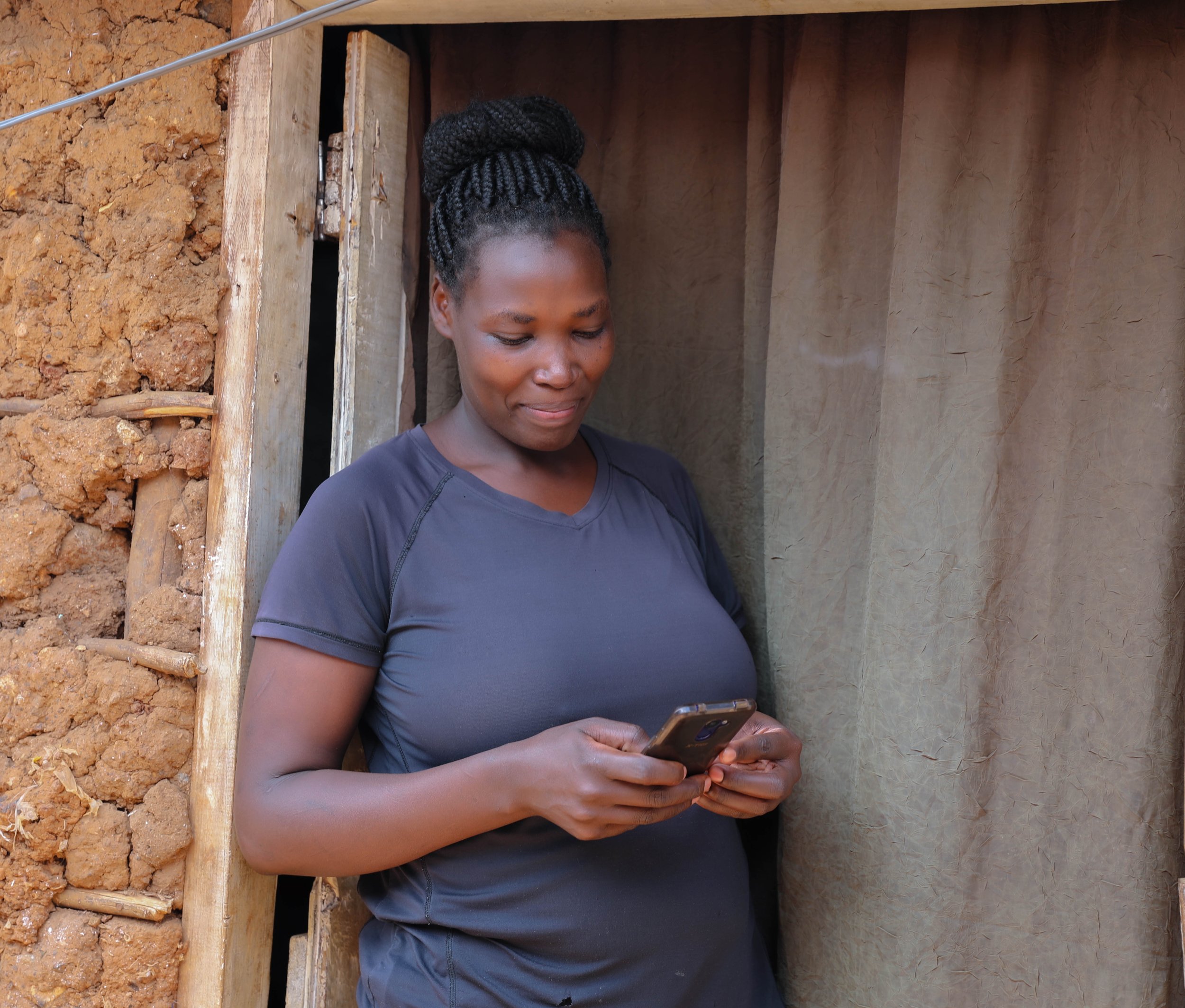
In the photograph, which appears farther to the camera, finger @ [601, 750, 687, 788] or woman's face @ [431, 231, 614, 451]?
woman's face @ [431, 231, 614, 451]

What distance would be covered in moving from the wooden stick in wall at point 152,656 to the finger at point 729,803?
869 millimetres

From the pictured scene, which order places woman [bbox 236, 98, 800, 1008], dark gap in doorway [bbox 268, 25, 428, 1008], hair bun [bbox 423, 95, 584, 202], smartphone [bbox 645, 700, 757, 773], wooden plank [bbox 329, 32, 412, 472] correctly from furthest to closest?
1. dark gap in doorway [bbox 268, 25, 428, 1008]
2. wooden plank [bbox 329, 32, 412, 472]
3. hair bun [bbox 423, 95, 584, 202]
4. woman [bbox 236, 98, 800, 1008]
5. smartphone [bbox 645, 700, 757, 773]

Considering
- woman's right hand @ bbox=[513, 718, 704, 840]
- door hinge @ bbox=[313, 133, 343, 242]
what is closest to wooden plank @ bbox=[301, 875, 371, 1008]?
woman's right hand @ bbox=[513, 718, 704, 840]

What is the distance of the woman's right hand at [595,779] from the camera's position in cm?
131

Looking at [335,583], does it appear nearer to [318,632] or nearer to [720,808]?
[318,632]

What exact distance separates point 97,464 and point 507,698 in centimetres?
84

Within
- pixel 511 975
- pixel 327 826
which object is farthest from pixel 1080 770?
pixel 327 826

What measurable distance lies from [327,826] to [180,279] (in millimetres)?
979

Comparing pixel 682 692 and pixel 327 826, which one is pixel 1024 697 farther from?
pixel 327 826

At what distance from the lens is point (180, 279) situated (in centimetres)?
185

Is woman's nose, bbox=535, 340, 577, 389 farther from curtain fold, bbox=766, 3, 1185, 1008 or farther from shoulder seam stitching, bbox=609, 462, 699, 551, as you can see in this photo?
curtain fold, bbox=766, 3, 1185, 1008

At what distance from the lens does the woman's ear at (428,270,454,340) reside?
1.77 meters

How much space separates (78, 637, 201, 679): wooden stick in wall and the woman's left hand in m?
0.87

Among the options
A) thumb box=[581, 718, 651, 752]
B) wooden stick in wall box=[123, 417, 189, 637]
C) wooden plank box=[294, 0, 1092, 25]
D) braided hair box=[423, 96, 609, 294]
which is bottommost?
thumb box=[581, 718, 651, 752]
